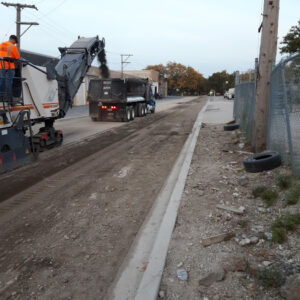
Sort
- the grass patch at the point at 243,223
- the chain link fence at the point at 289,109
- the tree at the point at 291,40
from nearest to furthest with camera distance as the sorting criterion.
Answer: the grass patch at the point at 243,223
the chain link fence at the point at 289,109
the tree at the point at 291,40

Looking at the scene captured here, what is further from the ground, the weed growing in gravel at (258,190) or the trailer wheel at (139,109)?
the trailer wheel at (139,109)

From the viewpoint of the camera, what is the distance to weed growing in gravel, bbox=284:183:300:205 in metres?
4.47

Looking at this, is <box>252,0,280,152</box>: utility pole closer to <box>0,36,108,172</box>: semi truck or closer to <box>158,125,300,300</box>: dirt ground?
<box>158,125,300,300</box>: dirt ground

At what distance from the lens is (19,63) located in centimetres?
842

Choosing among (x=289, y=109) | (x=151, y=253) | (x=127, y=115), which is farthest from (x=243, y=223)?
(x=127, y=115)

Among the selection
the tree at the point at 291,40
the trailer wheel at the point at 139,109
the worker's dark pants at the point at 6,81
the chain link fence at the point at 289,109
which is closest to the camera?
the chain link fence at the point at 289,109

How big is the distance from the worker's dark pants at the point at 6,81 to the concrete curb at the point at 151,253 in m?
4.84

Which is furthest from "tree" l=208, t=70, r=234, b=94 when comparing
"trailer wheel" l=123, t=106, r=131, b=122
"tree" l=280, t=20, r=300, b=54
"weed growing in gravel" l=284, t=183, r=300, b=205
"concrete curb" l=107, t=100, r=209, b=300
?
"weed growing in gravel" l=284, t=183, r=300, b=205

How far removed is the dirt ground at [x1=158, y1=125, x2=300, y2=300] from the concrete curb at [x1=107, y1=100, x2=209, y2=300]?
0.34 ft

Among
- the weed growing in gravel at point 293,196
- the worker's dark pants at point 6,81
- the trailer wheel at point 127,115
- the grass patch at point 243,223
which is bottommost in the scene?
the grass patch at point 243,223

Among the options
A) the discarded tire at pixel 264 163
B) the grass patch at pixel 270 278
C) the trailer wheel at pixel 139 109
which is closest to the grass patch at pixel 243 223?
the grass patch at pixel 270 278

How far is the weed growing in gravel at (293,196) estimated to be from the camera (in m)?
4.47

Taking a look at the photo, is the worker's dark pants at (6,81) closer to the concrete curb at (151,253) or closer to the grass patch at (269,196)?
the concrete curb at (151,253)

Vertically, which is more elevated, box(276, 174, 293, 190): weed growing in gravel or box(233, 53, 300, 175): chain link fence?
box(233, 53, 300, 175): chain link fence
